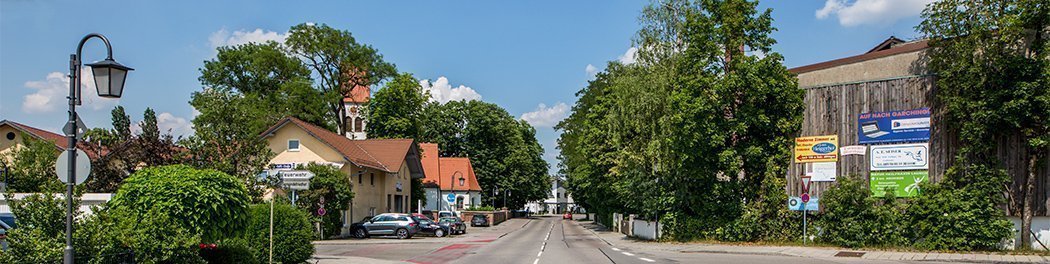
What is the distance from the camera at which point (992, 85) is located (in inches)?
957

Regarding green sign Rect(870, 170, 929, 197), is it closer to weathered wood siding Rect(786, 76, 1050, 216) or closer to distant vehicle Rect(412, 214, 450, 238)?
weathered wood siding Rect(786, 76, 1050, 216)

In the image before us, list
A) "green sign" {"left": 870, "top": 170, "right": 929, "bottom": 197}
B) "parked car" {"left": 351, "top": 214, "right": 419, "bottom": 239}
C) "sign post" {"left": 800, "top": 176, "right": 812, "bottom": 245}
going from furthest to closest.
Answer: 1. "parked car" {"left": 351, "top": 214, "right": 419, "bottom": 239}
2. "sign post" {"left": 800, "top": 176, "right": 812, "bottom": 245}
3. "green sign" {"left": 870, "top": 170, "right": 929, "bottom": 197}

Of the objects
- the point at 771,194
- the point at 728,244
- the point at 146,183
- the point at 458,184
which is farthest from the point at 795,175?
the point at 458,184

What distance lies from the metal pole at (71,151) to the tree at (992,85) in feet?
78.1

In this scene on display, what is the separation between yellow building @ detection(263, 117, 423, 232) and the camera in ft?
130

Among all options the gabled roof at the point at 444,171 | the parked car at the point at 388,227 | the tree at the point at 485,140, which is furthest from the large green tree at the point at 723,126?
the tree at the point at 485,140

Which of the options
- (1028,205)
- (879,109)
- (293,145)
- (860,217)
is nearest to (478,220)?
(293,145)

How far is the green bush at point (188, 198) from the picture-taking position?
12.6 m

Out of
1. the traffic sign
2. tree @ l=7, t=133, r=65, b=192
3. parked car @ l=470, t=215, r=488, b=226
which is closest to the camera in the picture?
the traffic sign

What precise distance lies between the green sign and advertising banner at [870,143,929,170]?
18 cm

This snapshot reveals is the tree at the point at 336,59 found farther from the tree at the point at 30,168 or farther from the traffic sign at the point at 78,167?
the traffic sign at the point at 78,167

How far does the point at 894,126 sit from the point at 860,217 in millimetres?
3296

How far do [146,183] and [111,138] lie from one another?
14.2m

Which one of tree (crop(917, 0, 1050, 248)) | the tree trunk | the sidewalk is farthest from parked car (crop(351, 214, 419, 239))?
the tree trunk
